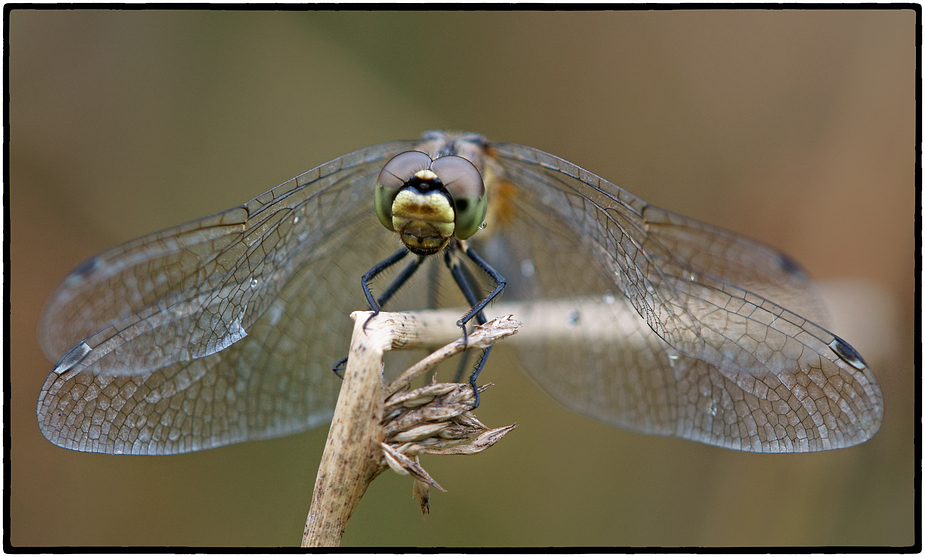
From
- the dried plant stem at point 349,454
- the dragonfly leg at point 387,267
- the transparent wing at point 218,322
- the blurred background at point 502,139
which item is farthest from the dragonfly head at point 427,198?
the blurred background at point 502,139

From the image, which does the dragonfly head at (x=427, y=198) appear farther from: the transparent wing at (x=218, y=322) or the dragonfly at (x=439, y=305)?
the transparent wing at (x=218, y=322)

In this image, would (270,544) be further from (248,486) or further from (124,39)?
(124,39)

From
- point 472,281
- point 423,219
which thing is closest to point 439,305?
point 472,281

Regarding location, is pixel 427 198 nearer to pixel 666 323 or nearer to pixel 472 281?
pixel 472 281

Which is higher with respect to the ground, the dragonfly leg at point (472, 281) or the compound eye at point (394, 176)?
the compound eye at point (394, 176)

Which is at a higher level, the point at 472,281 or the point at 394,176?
the point at 394,176

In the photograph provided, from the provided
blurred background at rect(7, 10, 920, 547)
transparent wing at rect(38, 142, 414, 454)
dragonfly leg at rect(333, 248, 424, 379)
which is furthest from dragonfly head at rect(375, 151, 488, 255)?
blurred background at rect(7, 10, 920, 547)
